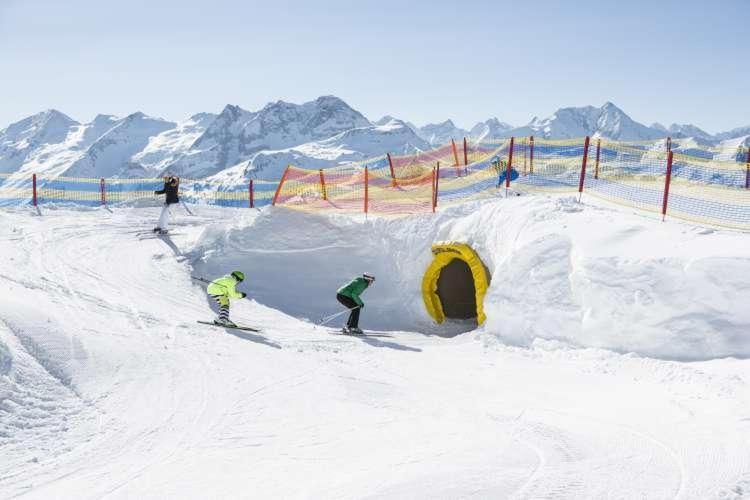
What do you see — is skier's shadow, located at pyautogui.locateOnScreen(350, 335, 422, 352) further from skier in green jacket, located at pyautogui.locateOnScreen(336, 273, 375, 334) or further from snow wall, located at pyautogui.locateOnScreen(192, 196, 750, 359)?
snow wall, located at pyautogui.locateOnScreen(192, 196, 750, 359)

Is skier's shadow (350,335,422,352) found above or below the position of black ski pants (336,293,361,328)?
below

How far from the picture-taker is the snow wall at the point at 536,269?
824cm

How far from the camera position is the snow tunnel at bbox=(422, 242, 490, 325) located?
12.2m

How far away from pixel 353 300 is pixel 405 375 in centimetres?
377

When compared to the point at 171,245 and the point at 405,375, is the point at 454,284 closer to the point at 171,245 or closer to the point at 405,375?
the point at 405,375

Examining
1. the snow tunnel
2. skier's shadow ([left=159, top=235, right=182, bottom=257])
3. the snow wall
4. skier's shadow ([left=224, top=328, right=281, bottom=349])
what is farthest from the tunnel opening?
skier's shadow ([left=159, top=235, right=182, bottom=257])

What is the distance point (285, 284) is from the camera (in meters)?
14.3

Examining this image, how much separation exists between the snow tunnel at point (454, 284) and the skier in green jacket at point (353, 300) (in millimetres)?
1886

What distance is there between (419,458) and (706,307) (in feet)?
17.7

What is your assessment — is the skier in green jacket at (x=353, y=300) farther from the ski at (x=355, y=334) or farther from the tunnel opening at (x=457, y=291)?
the tunnel opening at (x=457, y=291)

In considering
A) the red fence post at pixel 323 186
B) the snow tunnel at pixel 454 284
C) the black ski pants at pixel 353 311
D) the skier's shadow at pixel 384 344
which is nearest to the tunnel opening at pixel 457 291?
the snow tunnel at pixel 454 284

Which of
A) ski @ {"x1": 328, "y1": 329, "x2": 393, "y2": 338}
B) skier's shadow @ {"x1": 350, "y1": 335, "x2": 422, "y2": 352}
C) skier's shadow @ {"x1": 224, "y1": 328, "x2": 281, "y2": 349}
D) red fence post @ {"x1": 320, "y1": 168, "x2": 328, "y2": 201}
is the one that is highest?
red fence post @ {"x1": 320, "y1": 168, "x2": 328, "y2": 201}

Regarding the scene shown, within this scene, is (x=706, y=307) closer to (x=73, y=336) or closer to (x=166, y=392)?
(x=166, y=392)

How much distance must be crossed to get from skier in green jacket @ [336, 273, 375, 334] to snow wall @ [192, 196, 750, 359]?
5.32ft
